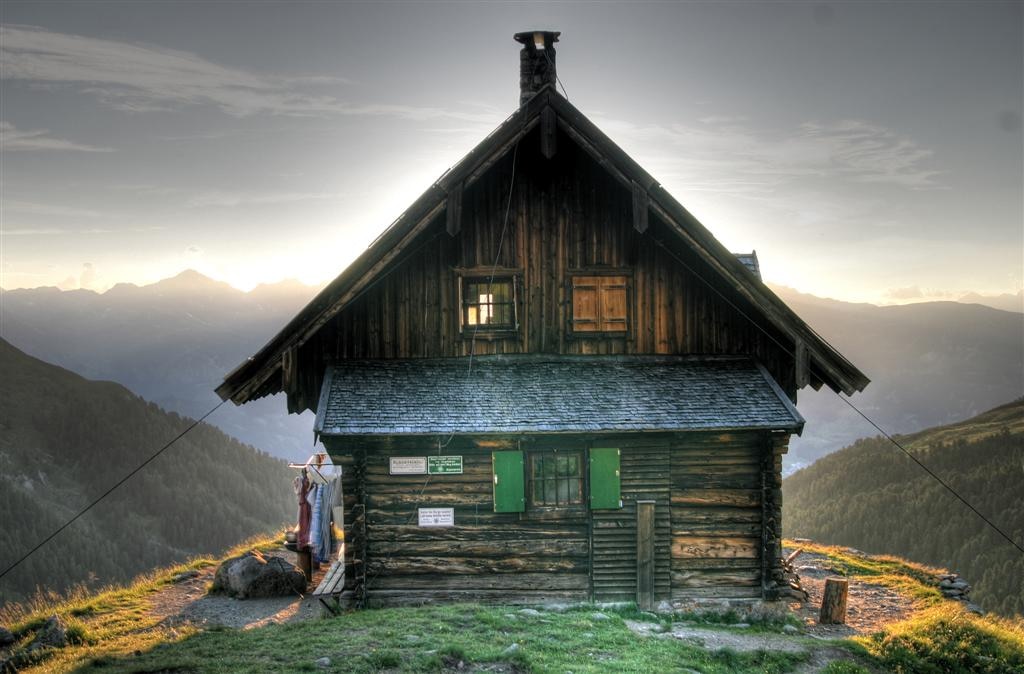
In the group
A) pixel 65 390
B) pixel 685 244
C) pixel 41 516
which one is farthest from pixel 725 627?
pixel 65 390

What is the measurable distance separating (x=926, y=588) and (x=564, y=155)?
12.9 m

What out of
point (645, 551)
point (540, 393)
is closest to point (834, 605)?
→ point (645, 551)

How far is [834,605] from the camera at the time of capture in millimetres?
14586

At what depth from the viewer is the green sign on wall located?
1473cm

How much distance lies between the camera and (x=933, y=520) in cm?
8394

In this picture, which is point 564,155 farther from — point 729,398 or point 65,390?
point 65,390

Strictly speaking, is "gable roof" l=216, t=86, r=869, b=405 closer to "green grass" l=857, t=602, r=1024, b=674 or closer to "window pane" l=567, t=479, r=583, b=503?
"green grass" l=857, t=602, r=1024, b=674

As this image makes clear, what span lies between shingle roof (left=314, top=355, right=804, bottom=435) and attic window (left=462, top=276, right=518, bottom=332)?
67cm

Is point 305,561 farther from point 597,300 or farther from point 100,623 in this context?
point 597,300

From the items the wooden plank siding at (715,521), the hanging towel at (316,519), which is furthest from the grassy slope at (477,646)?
the hanging towel at (316,519)

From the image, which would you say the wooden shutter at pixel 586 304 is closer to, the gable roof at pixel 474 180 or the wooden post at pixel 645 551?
the gable roof at pixel 474 180

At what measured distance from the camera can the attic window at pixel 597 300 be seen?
1616 cm

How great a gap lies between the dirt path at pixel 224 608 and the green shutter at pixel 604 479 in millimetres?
5689

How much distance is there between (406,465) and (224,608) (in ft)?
16.2
